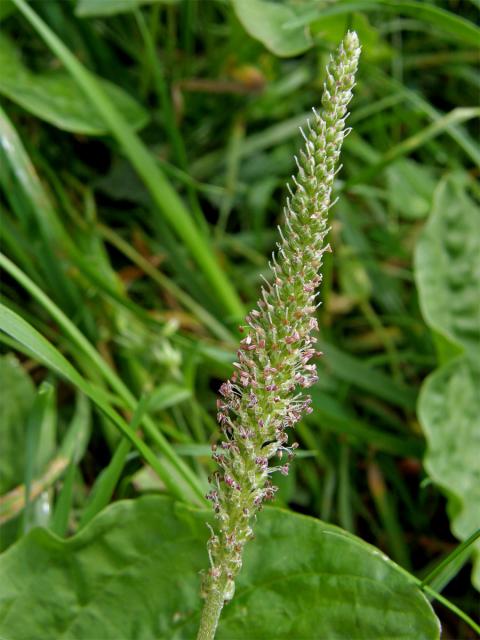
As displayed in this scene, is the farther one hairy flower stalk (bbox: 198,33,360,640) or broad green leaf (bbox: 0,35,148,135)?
broad green leaf (bbox: 0,35,148,135)

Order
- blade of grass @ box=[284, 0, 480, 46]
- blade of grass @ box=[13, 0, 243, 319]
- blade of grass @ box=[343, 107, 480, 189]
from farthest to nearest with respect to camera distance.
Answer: blade of grass @ box=[343, 107, 480, 189] → blade of grass @ box=[13, 0, 243, 319] → blade of grass @ box=[284, 0, 480, 46]

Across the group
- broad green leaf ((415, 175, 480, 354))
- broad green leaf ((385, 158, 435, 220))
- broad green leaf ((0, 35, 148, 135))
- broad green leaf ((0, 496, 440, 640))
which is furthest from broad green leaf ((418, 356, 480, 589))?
broad green leaf ((0, 35, 148, 135))

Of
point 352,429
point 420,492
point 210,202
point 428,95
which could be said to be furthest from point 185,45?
point 420,492

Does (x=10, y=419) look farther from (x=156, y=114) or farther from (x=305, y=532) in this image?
(x=156, y=114)

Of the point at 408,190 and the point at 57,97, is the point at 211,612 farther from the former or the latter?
the point at 408,190

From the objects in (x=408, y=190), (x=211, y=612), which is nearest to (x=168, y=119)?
(x=408, y=190)

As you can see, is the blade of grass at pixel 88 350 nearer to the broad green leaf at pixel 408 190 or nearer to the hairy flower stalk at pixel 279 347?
the hairy flower stalk at pixel 279 347

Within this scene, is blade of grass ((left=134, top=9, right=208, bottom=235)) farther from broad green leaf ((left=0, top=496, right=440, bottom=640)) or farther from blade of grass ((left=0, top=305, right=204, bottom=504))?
broad green leaf ((left=0, top=496, right=440, bottom=640))
